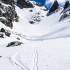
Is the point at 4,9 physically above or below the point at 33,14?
below

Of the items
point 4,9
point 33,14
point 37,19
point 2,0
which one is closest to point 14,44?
point 4,9

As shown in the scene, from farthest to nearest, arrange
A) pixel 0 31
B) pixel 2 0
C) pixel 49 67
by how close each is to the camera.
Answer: pixel 2 0
pixel 0 31
pixel 49 67

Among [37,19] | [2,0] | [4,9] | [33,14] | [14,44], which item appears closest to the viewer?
[14,44]

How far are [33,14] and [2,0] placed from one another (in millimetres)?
56675

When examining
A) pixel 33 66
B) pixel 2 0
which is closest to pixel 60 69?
pixel 33 66

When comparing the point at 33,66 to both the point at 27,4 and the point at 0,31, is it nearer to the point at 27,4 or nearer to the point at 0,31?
the point at 0,31

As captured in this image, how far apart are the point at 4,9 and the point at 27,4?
89740 mm

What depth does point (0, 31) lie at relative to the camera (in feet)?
141

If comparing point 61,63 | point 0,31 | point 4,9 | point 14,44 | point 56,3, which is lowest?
point 61,63

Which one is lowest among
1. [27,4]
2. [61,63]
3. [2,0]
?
[61,63]

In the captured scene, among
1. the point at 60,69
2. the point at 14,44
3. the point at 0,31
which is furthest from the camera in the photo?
the point at 0,31

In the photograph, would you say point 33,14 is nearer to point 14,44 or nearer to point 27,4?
point 27,4

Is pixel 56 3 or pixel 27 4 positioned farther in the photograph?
pixel 27 4

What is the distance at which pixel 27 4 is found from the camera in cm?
15350
